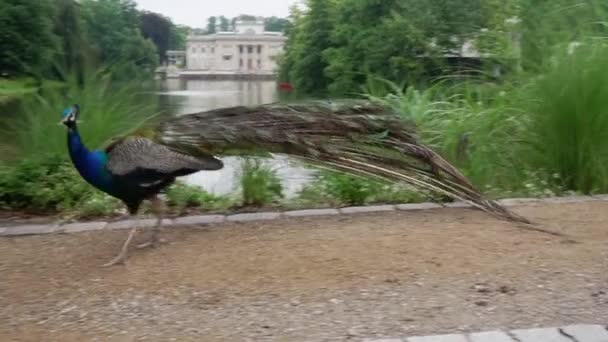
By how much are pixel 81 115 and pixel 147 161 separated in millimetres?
2547

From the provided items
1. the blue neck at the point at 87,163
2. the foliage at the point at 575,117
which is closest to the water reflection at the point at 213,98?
the blue neck at the point at 87,163

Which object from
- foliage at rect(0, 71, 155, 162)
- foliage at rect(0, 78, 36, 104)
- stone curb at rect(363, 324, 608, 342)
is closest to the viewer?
stone curb at rect(363, 324, 608, 342)

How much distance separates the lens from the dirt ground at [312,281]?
3797 mm

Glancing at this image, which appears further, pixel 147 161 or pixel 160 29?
pixel 160 29

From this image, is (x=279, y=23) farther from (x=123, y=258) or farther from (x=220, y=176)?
(x=123, y=258)

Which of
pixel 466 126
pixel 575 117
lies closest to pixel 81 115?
pixel 466 126

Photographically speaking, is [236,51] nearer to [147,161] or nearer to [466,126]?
[466,126]

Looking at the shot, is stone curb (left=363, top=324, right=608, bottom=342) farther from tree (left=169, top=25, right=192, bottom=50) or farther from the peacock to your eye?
tree (left=169, top=25, right=192, bottom=50)

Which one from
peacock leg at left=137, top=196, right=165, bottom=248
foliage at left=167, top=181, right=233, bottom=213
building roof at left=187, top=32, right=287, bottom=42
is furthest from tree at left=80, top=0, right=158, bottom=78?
building roof at left=187, top=32, right=287, bottom=42

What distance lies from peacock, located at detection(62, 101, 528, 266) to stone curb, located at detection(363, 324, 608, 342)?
2.13 metres

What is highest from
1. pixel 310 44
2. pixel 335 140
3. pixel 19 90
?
pixel 310 44

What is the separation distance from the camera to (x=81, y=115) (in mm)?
7359

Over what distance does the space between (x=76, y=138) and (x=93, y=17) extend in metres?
15.6

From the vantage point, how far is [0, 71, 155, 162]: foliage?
24.0 ft
